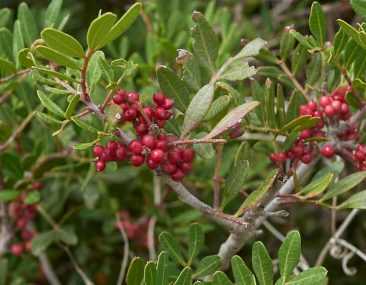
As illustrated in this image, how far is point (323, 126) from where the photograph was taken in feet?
3.79

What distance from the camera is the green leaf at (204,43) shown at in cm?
110

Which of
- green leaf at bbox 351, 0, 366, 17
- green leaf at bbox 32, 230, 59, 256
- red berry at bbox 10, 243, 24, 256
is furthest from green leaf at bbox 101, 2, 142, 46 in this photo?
red berry at bbox 10, 243, 24, 256

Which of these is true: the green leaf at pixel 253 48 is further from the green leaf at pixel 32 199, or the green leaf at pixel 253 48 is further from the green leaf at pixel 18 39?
the green leaf at pixel 32 199

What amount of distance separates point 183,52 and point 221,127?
15cm

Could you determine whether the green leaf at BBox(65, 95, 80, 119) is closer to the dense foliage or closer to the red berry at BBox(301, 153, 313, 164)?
the dense foliage

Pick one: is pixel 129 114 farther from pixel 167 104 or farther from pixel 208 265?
pixel 208 265

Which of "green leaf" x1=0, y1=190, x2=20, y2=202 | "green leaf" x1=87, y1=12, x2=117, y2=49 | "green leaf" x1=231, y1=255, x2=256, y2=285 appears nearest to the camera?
"green leaf" x1=87, y1=12, x2=117, y2=49

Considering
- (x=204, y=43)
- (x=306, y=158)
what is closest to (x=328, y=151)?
(x=306, y=158)

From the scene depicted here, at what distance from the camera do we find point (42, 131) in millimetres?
1498

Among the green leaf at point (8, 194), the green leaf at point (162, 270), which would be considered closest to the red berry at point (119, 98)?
the green leaf at point (162, 270)

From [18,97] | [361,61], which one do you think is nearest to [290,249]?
[361,61]

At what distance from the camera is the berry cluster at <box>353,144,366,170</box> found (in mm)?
1094

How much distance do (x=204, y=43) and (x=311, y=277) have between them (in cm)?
39

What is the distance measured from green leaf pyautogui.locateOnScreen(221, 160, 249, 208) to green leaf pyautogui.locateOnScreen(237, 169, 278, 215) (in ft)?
0.10
